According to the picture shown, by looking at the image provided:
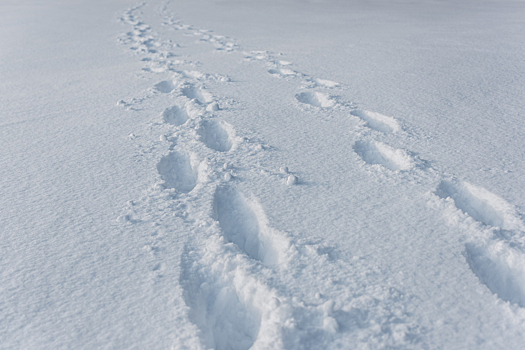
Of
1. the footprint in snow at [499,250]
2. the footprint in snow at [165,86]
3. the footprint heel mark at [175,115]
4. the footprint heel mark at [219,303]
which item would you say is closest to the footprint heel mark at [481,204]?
the footprint in snow at [499,250]

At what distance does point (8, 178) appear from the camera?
4.67 ft

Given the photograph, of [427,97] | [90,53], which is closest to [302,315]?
[427,97]

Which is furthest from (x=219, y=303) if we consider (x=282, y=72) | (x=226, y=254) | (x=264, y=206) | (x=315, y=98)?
(x=282, y=72)

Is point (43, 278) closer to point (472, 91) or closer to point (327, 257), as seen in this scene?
point (327, 257)

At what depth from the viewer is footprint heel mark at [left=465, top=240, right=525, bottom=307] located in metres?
0.98

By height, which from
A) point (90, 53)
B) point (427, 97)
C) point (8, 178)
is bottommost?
point (90, 53)

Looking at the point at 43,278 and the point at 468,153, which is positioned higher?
the point at 468,153

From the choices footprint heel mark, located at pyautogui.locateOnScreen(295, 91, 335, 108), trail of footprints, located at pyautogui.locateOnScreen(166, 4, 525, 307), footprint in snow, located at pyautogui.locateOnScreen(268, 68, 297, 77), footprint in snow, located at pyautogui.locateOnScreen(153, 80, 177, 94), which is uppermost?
trail of footprints, located at pyautogui.locateOnScreen(166, 4, 525, 307)

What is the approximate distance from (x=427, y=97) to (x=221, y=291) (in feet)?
5.78

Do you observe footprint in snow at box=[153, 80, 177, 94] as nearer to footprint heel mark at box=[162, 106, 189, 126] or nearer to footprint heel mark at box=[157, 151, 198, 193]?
footprint heel mark at box=[162, 106, 189, 126]

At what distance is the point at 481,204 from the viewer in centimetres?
130

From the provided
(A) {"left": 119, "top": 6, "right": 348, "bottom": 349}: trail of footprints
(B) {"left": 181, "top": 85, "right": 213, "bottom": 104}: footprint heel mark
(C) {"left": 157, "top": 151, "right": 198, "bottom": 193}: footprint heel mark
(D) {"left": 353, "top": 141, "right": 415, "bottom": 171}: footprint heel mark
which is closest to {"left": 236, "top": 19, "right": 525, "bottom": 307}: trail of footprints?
(D) {"left": 353, "top": 141, "right": 415, "bottom": 171}: footprint heel mark

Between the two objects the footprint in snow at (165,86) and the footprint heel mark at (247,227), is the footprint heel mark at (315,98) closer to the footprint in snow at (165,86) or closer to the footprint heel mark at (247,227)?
the footprint in snow at (165,86)

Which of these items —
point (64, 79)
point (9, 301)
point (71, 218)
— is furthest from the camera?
→ point (64, 79)
